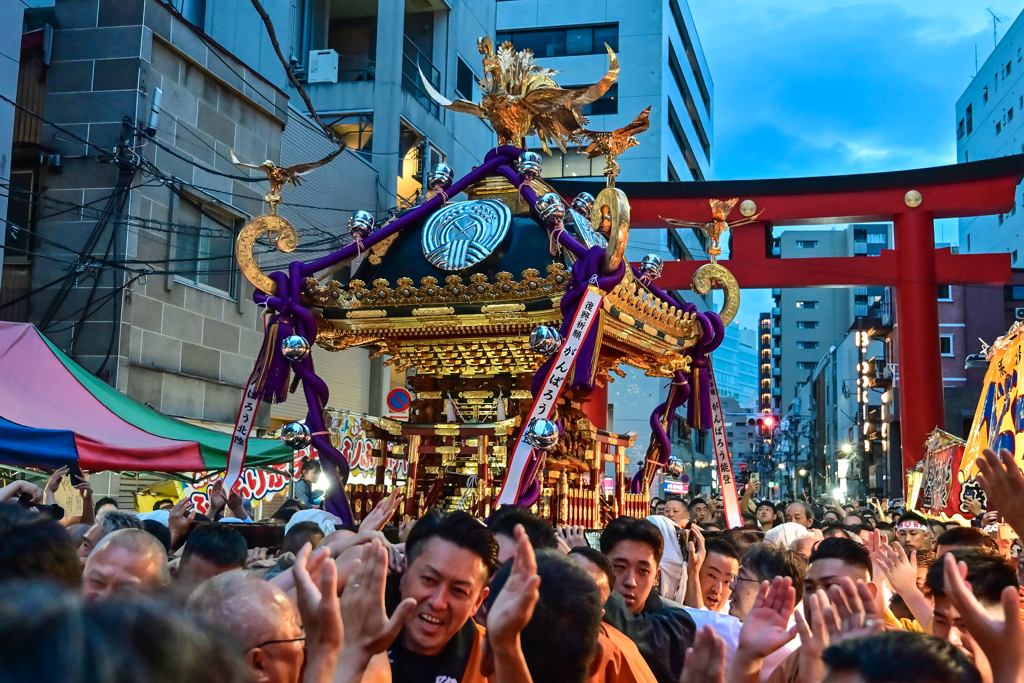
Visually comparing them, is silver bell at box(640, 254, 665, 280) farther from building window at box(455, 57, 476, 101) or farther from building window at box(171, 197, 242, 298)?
building window at box(455, 57, 476, 101)

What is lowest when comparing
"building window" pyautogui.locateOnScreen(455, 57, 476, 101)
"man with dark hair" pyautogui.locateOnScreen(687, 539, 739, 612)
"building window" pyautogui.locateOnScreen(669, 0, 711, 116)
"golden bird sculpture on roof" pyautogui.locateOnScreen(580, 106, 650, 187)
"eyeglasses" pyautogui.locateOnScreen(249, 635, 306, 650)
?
"man with dark hair" pyautogui.locateOnScreen(687, 539, 739, 612)

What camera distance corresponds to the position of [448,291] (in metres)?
6.93

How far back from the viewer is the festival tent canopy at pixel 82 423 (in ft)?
21.9

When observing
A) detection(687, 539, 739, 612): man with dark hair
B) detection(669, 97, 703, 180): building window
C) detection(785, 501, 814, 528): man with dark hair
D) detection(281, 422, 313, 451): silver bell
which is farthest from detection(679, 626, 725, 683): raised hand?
detection(669, 97, 703, 180): building window

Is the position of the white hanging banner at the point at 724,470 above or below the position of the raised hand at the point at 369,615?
above

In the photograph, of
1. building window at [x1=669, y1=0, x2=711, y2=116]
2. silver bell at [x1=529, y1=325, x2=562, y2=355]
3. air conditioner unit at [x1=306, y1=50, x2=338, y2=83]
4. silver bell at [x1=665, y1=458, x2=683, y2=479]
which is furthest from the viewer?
building window at [x1=669, y1=0, x2=711, y2=116]

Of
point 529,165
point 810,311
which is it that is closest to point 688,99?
point 529,165

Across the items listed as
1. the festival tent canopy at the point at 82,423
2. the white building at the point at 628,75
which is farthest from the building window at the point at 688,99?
the festival tent canopy at the point at 82,423

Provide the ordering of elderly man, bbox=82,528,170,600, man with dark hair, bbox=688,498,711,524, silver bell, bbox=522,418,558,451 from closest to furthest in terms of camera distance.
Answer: elderly man, bbox=82,528,170,600
silver bell, bbox=522,418,558,451
man with dark hair, bbox=688,498,711,524

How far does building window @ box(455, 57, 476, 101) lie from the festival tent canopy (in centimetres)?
1186

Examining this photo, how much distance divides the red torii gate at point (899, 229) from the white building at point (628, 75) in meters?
13.6

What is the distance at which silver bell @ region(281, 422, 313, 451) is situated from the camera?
267 inches

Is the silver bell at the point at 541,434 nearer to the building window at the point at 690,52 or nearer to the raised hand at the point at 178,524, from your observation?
the raised hand at the point at 178,524

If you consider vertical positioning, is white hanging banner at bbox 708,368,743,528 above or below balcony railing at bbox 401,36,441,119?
below
